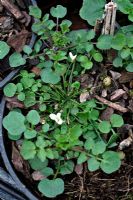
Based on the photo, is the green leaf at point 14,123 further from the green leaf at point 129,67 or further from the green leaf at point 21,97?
the green leaf at point 129,67

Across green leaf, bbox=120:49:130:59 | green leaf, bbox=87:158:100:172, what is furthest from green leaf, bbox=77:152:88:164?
green leaf, bbox=120:49:130:59

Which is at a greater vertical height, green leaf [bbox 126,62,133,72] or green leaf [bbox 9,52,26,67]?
green leaf [bbox 9,52,26,67]

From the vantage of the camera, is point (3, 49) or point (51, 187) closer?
point (51, 187)

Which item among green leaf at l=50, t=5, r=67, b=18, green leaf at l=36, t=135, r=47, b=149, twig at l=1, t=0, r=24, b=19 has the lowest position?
Answer: green leaf at l=36, t=135, r=47, b=149

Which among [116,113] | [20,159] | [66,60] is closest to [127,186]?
[116,113]

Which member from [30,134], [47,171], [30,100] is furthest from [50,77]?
[47,171]

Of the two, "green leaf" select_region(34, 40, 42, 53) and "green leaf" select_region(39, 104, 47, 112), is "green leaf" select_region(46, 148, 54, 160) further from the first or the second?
"green leaf" select_region(34, 40, 42, 53)

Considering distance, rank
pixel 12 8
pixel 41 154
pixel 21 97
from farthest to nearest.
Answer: pixel 12 8 → pixel 21 97 → pixel 41 154

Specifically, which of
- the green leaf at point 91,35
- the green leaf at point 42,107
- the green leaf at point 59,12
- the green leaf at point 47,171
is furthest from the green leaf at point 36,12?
the green leaf at point 47,171

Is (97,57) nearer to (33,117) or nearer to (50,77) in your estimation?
(50,77)
